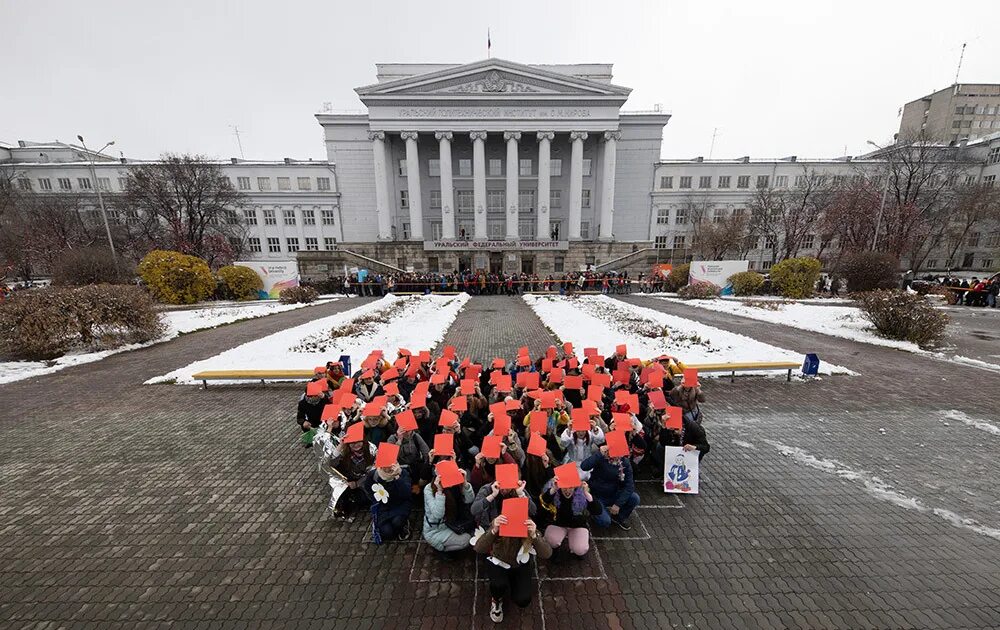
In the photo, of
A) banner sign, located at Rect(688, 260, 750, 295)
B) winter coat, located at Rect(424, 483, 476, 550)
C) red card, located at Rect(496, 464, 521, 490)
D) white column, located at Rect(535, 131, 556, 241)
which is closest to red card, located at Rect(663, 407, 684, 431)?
red card, located at Rect(496, 464, 521, 490)

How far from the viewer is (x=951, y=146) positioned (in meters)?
A: 45.6

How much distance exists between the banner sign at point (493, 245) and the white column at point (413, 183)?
496cm

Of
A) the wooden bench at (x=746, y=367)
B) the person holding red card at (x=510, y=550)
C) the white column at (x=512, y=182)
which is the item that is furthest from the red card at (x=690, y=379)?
the white column at (x=512, y=182)

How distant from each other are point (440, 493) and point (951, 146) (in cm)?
7521

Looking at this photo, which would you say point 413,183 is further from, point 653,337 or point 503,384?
point 503,384

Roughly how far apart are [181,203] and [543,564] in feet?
142

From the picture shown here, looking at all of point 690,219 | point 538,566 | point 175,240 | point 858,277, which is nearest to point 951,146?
point 690,219

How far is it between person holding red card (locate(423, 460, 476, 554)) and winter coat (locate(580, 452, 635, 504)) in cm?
141

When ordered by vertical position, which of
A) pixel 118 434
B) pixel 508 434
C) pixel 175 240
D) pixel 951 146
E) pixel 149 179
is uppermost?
pixel 951 146

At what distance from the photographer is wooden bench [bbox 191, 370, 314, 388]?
920cm

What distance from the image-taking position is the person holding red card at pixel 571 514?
11.9 feet

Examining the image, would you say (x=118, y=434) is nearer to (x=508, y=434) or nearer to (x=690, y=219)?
(x=508, y=434)

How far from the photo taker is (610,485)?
4.14 meters

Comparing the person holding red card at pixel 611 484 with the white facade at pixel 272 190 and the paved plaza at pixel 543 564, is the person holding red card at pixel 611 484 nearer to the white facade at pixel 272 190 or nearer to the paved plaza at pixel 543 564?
the paved plaza at pixel 543 564
